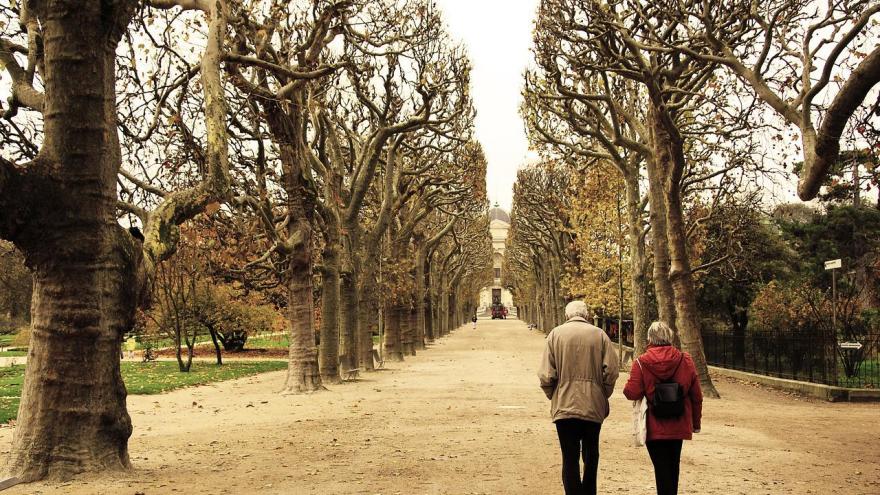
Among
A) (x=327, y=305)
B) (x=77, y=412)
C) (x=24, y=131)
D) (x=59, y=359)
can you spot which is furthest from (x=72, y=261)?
(x=327, y=305)

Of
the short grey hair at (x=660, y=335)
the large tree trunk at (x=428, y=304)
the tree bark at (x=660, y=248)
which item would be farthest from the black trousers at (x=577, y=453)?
the large tree trunk at (x=428, y=304)

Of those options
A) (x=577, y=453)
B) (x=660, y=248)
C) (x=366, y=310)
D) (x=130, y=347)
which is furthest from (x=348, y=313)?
(x=130, y=347)

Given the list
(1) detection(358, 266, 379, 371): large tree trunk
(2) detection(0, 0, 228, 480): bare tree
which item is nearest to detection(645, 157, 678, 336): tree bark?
(1) detection(358, 266, 379, 371): large tree trunk

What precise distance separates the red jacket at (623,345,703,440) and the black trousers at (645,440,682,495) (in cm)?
10

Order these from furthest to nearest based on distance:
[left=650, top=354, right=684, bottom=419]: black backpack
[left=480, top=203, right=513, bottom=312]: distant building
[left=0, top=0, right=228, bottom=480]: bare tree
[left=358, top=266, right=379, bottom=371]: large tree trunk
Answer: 1. [left=480, top=203, right=513, bottom=312]: distant building
2. [left=358, top=266, right=379, bottom=371]: large tree trunk
3. [left=0, top=0, right=228, bottom=480]: bare tree
4. [left=650, top=354, right=684, bottom=419]: black backpack

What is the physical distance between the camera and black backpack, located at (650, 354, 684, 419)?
6285mm

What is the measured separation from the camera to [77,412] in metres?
7.88

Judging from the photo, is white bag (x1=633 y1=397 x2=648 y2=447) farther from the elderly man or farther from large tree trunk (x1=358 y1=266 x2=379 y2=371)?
large tree trunk (x1=358 y1=266 x2=379 y2=371)

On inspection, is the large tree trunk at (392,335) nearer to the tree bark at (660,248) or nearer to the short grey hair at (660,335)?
the tree bark at (660,248)

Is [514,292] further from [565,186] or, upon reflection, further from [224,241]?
[224,241]

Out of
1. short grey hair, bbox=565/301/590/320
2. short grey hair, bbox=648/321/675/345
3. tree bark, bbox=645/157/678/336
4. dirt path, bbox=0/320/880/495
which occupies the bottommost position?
dirt path, bbox=0/320/880/495

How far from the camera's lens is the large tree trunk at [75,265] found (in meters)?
7.81

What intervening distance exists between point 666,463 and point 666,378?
2.16ft

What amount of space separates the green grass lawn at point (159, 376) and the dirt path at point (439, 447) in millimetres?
2178
